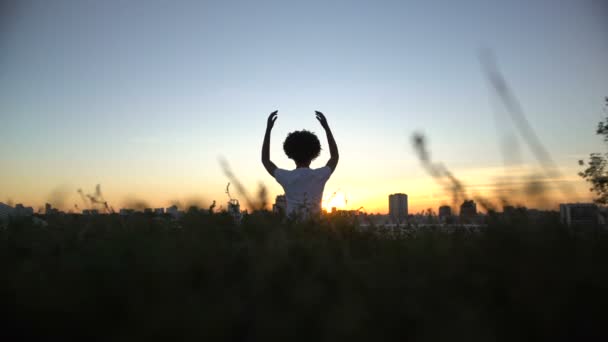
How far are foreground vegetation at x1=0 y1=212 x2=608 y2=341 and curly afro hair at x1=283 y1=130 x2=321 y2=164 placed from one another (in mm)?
3870

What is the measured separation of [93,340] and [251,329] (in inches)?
27.5

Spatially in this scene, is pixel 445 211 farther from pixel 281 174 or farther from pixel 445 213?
pixel 281 174

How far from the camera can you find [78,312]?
2104 mm

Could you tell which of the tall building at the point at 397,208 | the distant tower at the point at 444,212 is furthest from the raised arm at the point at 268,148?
the distant tower at the point at 444,212

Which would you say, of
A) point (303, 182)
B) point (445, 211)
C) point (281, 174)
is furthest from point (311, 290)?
point (281, 174)

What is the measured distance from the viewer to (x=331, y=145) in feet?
22.0

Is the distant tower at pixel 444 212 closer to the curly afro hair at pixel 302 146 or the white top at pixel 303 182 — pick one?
the white top at pixel 303 182

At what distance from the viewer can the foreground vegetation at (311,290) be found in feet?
6.20

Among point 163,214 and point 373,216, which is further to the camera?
point 163,214

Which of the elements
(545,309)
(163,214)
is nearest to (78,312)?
(545,309)

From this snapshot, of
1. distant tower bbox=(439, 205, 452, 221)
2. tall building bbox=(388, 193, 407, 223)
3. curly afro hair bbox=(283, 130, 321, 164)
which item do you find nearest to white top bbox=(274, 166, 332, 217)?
curly afro hair bbox=(283, 130, 321, 164)

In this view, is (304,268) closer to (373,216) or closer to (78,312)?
(78,312)

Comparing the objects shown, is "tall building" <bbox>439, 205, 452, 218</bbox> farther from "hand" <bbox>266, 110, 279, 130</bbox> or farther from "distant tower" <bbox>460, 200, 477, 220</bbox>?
"hand" <bbox>266, 110, 279, 130</bbox>

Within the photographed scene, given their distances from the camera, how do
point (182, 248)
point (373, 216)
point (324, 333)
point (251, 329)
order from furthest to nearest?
point (373, 216), point (182, 248), point (251, 329), point (324, 333)
